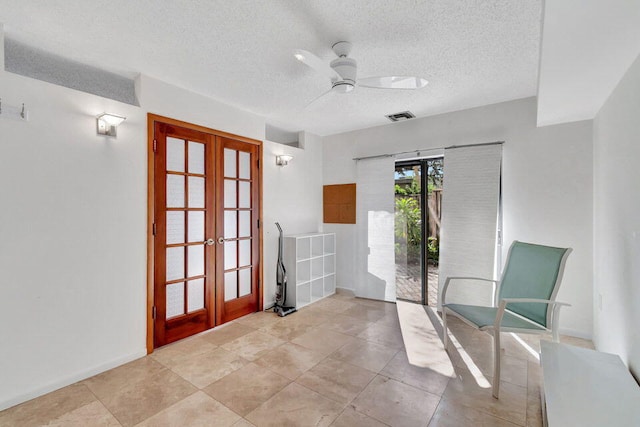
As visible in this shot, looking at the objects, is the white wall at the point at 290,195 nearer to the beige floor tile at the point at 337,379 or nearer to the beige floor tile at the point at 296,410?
the beige floor tile at the point at 337,379

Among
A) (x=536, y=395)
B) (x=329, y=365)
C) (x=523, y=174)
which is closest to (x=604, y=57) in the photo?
(x=523, y=174)

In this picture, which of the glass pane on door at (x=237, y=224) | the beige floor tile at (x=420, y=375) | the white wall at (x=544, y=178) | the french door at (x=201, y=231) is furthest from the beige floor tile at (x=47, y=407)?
the white wall at (x=544, y=178)

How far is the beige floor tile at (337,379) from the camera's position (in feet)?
6.64

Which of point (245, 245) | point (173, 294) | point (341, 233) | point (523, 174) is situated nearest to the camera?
point (173, 294)

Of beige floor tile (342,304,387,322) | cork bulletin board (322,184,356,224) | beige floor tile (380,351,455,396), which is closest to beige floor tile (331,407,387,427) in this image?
beige floor tile (380,351,455,396)

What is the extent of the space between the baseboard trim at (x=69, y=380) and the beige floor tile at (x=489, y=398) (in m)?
2.61

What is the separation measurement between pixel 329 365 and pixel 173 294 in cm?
169

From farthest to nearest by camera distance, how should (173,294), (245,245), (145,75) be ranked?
(245,245), (173,294), (145,75)

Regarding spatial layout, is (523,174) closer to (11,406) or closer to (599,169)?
(599,169)

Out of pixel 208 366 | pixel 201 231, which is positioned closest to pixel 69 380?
pixel 208 366

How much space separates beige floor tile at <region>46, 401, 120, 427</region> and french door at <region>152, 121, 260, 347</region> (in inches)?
31.9

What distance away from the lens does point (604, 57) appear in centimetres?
169

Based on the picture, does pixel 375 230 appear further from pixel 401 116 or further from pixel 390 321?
pixel 401 116

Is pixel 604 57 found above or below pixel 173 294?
above
